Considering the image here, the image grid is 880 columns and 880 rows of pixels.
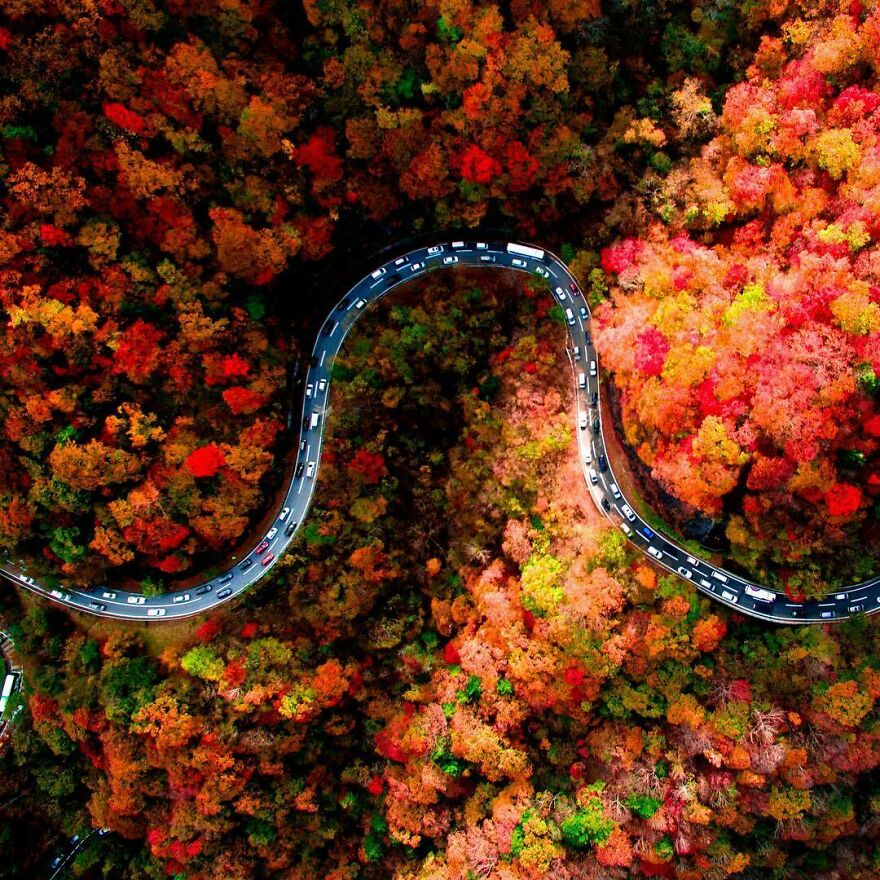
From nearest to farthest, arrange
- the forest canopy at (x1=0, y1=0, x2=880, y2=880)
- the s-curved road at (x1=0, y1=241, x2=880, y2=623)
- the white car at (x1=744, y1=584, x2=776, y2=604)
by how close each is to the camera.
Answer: the forest canopy at (x1=0, y1=0, x2=880, y2=880)
the white car at (x1=744, y1=584, x2=776, y2=604)
the s-curved road at (x1=0, y1=241, x2=880, y2=623)

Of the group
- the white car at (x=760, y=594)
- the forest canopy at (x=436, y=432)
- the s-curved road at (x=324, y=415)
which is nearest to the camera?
the forest canopy at (x=436, y=432)

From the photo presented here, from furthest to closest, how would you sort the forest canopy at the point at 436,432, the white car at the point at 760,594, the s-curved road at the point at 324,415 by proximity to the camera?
the s-curved road at the point at 324,415 → the white car at the point at 760,594 → the forest canopy at the point at 436,432

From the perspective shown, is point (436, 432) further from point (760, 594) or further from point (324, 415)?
point (760, 594)

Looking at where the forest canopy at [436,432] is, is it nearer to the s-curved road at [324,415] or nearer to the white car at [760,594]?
the s-curved road at [324,415]

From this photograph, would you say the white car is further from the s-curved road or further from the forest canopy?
the s-curved road

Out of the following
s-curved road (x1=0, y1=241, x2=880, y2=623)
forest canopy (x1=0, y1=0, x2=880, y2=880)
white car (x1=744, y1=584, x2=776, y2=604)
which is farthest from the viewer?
s-curved road (x1=0, y1=241, x2=880, y2=623)

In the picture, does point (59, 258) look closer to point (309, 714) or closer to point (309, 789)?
point (309, 714)

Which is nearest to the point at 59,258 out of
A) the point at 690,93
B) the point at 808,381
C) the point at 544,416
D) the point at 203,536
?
the point at 203,536

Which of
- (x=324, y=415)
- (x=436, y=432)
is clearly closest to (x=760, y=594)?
(x=436, y=432)

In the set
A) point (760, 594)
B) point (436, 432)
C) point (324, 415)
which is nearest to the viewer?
point (760, 594)

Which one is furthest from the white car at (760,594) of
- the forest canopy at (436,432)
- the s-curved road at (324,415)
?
the s-curved road at (324,415)

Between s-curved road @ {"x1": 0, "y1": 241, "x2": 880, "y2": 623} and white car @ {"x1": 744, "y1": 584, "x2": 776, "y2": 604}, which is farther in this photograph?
s-curved road @ {"x1": 0, "y1": 241, "x2": 880, "y2": 623}

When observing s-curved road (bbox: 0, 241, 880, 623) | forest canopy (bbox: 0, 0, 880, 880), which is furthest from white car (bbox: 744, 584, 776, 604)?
s-curved road (bbox: 0, 241, 880, 623)
